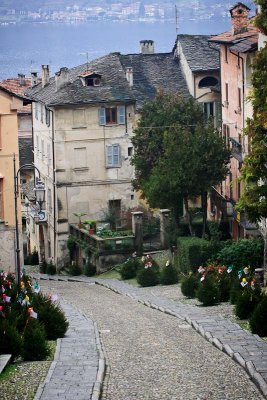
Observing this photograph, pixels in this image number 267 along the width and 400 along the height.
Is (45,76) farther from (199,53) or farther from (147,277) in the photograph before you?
(147,277)

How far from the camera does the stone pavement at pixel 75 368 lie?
2269 centimetres

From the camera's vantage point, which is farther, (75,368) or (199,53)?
(199,53)

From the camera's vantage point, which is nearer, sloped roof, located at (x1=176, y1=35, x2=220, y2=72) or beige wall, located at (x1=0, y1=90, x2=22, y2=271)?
beige wall, located at (x1=0, y1=90, x2=22, y2=271)

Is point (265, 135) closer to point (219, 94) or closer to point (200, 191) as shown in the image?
point (200, 191)

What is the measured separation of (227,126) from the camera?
214 feet

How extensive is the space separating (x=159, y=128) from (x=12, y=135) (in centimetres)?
1305

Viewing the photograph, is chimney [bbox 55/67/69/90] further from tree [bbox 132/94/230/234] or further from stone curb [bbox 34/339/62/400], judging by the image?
stone curb [bbox 34/339/62/400]

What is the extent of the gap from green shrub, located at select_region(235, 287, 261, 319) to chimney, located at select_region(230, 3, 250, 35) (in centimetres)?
3199

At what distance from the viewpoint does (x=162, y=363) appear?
26.3m

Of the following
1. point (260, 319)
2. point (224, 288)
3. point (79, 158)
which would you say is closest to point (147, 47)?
point (79, 158)

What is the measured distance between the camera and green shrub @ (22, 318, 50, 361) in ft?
86.2

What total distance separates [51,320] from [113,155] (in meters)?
42.7

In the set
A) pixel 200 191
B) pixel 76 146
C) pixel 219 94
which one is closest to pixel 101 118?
pixel 76 146

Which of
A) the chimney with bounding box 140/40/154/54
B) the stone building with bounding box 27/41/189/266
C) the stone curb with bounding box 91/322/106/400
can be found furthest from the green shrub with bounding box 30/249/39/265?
the stone curb with bounding box 91/322/106/400
